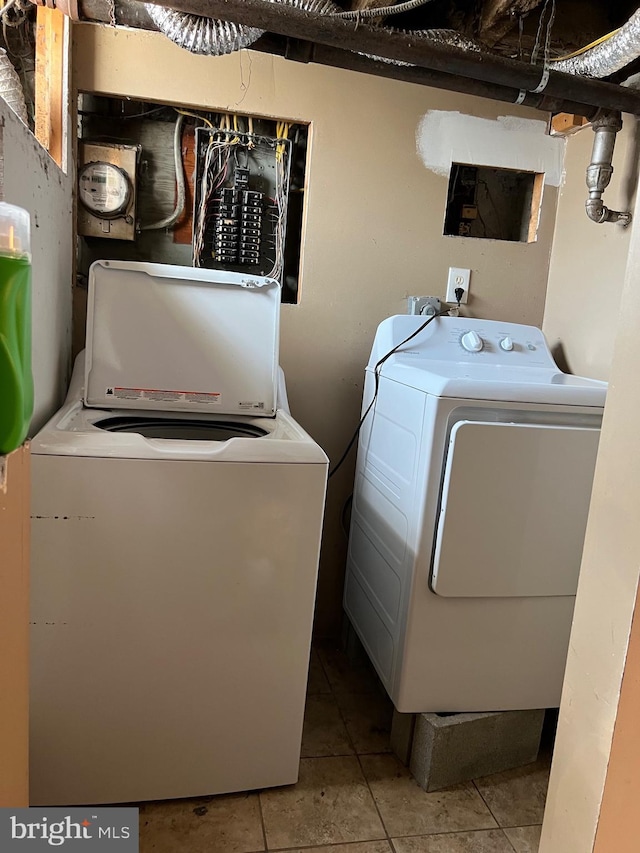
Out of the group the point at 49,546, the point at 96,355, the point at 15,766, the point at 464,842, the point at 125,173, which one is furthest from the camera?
the point at 125,173

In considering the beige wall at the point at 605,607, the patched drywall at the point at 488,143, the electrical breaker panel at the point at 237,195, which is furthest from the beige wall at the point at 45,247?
the patched drywall at the point at 488,143

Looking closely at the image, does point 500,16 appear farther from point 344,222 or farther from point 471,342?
point 471,342

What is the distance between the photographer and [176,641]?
1370 mm

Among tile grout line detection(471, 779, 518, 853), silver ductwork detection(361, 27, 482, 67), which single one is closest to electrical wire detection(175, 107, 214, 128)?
silver ductwork detection(361, 27, 482, 67)

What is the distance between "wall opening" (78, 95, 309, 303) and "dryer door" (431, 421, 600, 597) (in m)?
0.99

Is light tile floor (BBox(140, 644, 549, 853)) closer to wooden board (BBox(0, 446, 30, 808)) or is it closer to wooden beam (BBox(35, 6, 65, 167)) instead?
wooden board (BBox(0, 446, 30, 808))

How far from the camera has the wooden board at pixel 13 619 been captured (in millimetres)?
688

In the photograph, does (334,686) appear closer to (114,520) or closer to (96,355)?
(114,520)

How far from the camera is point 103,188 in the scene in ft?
6.32

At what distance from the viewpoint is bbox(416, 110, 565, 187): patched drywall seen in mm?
2080

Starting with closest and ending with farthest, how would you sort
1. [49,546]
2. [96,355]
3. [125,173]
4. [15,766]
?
[15,766], [49,546], [96,355], [125,173]

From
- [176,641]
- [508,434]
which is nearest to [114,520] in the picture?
[176,641]

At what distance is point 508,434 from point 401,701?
776mm

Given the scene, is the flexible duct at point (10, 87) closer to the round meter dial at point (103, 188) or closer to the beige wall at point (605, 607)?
the round meter dial at point (103, 188)
